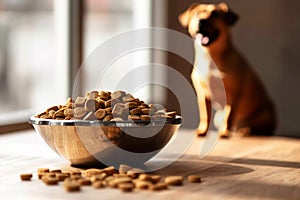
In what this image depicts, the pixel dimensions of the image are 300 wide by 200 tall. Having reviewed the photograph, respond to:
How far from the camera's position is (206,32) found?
7.39ft

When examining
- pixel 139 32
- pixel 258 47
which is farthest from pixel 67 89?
pixel 258 47

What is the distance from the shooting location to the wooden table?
46.9 inches

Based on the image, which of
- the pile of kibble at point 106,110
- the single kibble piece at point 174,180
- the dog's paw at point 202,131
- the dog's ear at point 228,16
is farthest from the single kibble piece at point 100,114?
the dog's ear at point 228,16

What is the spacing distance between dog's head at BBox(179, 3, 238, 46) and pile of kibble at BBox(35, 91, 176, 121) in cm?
81

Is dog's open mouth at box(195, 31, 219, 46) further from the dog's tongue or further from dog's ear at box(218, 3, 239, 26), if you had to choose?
dog's ear at box(218, 3, 239, 26)

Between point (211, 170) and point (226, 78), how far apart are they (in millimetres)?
803

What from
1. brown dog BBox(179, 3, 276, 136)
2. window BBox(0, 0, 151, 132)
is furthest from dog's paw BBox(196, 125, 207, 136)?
window BBox(0, 0, 151, 132)

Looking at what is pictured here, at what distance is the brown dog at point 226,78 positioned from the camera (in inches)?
87.1

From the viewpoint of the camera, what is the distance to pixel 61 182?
1287 millimetres

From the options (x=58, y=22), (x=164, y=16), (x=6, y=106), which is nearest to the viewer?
(x=6, y=106)

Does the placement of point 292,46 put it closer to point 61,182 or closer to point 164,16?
point 164,16

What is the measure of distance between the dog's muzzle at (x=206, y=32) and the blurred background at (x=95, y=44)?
1.77ft

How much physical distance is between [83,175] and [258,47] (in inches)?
62.7

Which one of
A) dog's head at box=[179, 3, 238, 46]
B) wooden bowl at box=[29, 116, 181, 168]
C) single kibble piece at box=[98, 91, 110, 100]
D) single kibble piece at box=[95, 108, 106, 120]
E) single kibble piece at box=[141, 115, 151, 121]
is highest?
dog's head at box=[179, 3, 238, 46]
